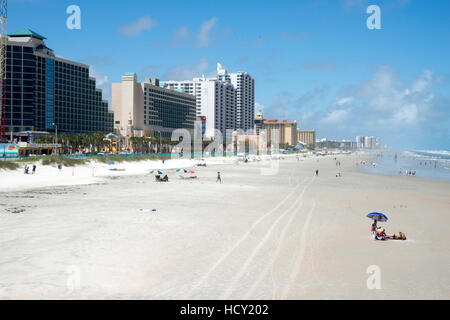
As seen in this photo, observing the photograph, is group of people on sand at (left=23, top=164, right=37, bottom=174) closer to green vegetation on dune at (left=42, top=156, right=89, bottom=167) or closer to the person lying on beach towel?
green vegetation on dune at (left=42, top=156, right=89, bottom=167)

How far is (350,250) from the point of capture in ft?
56.9

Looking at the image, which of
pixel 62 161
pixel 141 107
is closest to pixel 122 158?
pixel 62 161

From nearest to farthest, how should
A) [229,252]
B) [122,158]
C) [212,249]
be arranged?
1. [229,252]
2. [212,249]
3. [122,158]

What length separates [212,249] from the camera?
17.0m

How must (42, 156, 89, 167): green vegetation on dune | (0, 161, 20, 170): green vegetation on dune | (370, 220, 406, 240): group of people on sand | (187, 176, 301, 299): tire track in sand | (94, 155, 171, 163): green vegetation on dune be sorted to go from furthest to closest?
(94, 155, 171, 163): green vegetation on dune
(42, 156, 89, 167): green vegetation on dune
(0, 161, 20, 170): green vegetation on dune
(370, 220, 406, 240): group of people on sand
(187, 176, 301, 299): tire track in sand

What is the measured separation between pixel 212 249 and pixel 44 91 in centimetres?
13866

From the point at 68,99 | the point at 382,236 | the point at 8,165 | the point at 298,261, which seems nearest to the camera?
the point at 298,261

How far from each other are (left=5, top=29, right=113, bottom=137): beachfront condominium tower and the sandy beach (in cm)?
11009

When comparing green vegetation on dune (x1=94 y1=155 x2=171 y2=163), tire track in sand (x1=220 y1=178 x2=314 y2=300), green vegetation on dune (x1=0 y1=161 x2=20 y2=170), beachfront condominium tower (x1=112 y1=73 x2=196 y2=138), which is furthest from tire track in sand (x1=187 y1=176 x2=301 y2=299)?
beachfront condominium tower (x1=112 y1=73 x2=196 y2=138)

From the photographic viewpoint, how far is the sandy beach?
12266 mm
